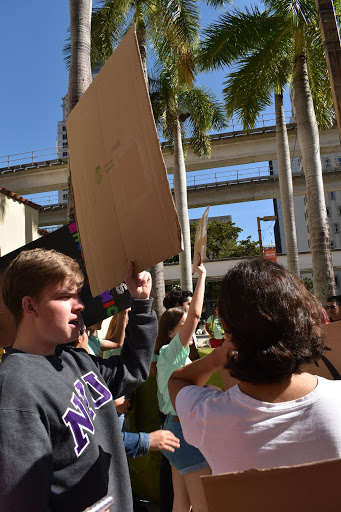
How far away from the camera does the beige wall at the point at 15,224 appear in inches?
459

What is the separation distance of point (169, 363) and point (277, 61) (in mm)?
10853

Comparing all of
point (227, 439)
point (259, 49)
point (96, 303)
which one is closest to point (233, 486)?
point (227, 439)

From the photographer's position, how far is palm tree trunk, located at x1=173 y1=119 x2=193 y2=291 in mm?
16141

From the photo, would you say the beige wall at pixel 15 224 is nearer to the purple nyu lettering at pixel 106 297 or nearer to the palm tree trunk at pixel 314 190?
the palm tree trunk at pixel 314 190

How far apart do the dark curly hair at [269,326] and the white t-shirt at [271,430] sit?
0.08 metres

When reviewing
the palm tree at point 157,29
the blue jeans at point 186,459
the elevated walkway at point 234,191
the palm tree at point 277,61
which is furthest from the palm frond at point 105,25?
the elevated walkway at point 234,191

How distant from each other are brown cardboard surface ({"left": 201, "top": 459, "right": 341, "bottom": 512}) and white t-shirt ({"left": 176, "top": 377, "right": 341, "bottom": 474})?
0.75ft

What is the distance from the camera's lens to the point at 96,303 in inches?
96.5

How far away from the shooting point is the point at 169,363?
2.93 m

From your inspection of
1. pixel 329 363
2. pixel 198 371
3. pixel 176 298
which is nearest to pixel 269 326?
pixel 198 371

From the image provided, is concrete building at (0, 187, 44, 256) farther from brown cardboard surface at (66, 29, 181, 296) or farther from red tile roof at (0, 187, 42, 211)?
brown cardboard surface at (66, 29, 181, 296)

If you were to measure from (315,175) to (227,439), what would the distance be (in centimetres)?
987

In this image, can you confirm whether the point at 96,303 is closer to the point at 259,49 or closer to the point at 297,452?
the point at 297,452

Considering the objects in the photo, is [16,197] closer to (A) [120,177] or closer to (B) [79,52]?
(B) [79,52]
